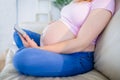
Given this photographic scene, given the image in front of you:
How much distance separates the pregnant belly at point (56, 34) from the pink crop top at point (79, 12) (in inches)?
0.9

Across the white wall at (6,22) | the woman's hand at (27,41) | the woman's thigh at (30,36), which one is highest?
the woman's hand at (27,41)

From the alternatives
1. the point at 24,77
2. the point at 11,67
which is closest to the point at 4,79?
the point at 24,77

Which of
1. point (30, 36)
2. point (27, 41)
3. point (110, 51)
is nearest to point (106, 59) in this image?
point (110, 51)

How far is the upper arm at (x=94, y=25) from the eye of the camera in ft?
3.03

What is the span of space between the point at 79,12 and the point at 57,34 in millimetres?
154

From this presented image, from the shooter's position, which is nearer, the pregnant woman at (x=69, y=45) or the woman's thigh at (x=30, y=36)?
the pregnant woman at (x=69, y=45)

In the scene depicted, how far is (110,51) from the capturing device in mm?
844

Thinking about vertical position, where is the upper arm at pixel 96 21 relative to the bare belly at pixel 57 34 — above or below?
above

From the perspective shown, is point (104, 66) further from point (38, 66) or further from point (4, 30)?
point (4, 30)

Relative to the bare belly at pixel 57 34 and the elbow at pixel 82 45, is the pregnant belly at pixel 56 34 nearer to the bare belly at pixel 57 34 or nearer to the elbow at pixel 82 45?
the bare belly at pixel 57 34

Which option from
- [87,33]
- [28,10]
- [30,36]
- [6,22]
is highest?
[87,33]

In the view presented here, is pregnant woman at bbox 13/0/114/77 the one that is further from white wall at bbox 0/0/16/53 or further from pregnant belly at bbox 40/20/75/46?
white wall at bbox 0/0/16/53

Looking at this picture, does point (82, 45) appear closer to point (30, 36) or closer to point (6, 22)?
point (30, 36)

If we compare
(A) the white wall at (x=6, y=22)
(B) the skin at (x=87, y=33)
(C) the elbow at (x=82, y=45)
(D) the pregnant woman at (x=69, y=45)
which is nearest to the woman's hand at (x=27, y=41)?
(D) the pregnant woman at (x=69, y=45)
